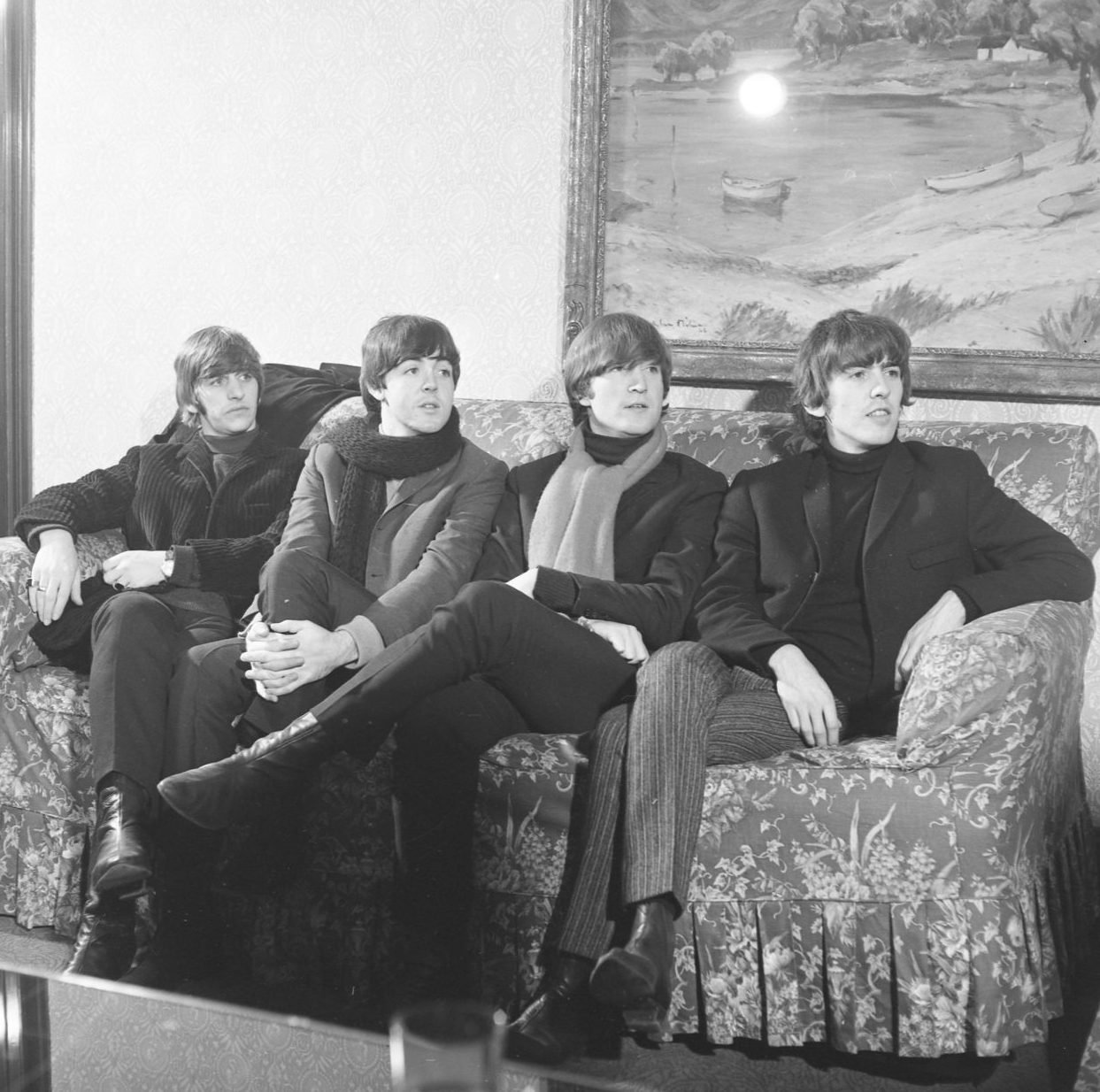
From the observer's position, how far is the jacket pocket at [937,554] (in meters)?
2.20

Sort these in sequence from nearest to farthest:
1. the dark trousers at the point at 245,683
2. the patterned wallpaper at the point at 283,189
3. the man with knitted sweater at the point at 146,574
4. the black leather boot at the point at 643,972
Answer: the black leather boot at the point at 643,972 < the man with knitted sweater at the point at 146,574 < the dark trousers at the point at 245,683 < the patterned wallpaper at the point at 283,189

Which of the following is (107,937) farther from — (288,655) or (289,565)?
(289,565)

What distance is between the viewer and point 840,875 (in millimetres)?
1838

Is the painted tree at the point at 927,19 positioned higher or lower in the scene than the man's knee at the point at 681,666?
higher

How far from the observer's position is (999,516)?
2225 millimetres

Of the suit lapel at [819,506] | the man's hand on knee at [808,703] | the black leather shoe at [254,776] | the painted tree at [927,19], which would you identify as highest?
the painted tree at [927,19]

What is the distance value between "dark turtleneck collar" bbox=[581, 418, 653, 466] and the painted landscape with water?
0.56 meters

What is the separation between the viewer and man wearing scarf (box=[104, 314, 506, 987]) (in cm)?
215

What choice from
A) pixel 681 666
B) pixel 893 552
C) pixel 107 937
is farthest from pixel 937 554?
pixel 107 937

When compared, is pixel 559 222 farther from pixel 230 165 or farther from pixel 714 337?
pixel 230 165

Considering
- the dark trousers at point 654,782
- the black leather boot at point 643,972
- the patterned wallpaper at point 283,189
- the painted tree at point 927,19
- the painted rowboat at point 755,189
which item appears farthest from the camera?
the patterned wallpaper at point 283,189

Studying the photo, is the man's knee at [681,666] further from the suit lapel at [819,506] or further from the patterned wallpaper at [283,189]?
the patterned wallpaper at [283,189]

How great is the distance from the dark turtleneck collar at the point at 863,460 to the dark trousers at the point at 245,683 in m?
0.89

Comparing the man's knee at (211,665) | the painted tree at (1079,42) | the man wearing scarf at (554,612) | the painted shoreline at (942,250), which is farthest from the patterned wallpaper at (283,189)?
the man's knee at (211,665)
